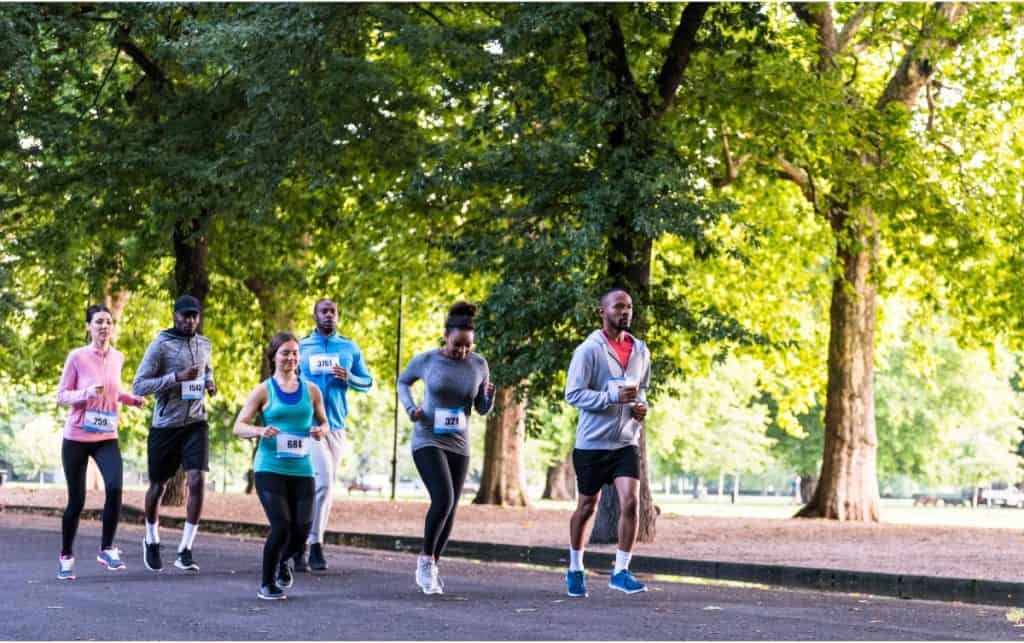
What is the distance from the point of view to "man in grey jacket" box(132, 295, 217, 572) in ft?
43.0

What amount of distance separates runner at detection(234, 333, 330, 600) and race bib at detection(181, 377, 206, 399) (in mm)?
1972

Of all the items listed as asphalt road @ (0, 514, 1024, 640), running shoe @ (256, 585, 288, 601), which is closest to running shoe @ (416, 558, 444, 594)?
asphalt road @ (0, 514, 1024, 640)

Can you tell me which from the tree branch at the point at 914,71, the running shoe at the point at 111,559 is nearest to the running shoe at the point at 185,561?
the running shoe at the point at 111,559

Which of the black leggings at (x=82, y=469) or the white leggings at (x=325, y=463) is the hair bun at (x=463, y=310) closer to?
the white leggings at (x=325, y=463)

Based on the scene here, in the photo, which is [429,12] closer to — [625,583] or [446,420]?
[446,420]

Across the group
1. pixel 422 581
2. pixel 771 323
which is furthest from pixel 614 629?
pixel 771 323

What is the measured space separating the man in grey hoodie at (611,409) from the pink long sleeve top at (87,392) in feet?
11.0

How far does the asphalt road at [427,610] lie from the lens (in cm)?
948

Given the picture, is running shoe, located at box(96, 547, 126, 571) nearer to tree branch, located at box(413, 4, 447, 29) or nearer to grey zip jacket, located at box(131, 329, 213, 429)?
grey zip jacket, located at box(131, 329, 213, 429)

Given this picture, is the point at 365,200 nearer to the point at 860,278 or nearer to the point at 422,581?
the point at 860,278

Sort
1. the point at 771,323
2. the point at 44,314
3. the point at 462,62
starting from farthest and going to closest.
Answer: the point at 44,314
the point at 771,323
the point at 462,62

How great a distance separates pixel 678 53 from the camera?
63.2ft

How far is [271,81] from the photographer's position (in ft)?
68.3

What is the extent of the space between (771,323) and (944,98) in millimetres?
7984
